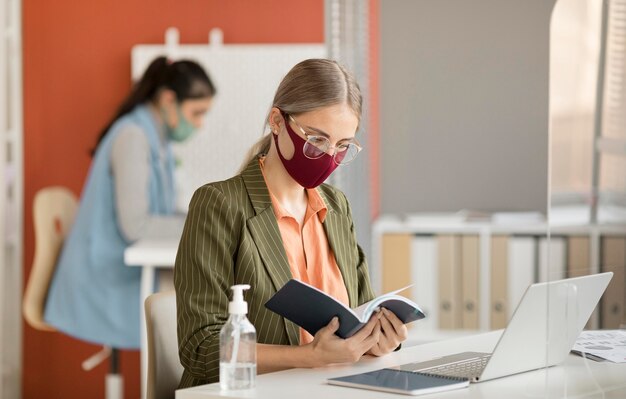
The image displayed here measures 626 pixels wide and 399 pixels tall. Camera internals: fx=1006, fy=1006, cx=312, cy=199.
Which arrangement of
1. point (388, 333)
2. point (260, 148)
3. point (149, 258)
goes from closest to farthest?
point (388, 333), point (260, 148), point (149, 258)

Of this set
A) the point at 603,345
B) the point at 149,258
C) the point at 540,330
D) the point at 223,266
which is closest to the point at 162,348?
the point at 223,266

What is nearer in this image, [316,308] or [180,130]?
[316,308]

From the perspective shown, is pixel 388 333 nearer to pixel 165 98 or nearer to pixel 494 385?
pixel 494 385

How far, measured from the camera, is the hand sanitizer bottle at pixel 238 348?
1714mm

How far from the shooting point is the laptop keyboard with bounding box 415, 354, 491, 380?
1849 mm

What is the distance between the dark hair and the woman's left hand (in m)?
2.85

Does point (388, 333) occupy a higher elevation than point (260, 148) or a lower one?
lower

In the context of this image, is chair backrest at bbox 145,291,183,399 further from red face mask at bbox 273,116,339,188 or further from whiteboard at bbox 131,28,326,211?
whiteboard at bbox 131,28,326,211

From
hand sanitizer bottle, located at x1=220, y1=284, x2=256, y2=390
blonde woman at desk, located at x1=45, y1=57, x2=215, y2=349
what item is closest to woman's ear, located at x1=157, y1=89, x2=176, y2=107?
blonde woman at desk, located at x1=45, y1=57, x2=215, y2=349

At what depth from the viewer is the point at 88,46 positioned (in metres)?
4.80

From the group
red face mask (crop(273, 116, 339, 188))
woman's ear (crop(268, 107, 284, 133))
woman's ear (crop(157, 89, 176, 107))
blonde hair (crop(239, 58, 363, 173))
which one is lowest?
red face mask (crop(273, 116, 339, 188))

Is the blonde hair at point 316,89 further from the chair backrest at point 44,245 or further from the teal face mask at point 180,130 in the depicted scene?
the chair backrest at point 44,245

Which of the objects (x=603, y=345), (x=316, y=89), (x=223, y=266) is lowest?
(x=603, y=345)

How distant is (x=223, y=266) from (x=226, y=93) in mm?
2781
